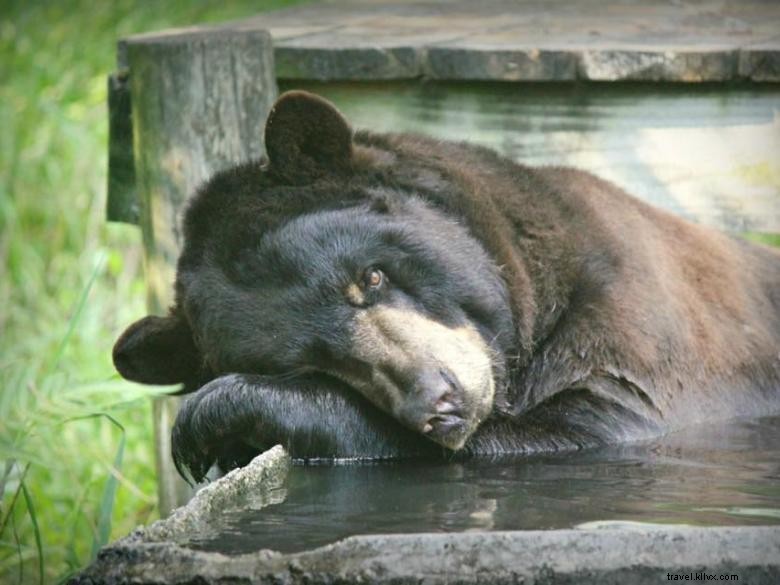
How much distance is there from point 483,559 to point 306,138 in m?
1.98

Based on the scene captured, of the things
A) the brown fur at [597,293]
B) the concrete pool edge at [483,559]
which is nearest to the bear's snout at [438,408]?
the brown fur at [597,293]

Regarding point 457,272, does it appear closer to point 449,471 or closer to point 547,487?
point 449,471

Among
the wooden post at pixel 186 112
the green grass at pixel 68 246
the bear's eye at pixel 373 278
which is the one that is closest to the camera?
the bear's eye at pixel 373 278

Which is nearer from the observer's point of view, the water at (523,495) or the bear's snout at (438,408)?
the water at (523,495)

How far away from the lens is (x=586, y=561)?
225 cm

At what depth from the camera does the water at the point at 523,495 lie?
2699 millimetres

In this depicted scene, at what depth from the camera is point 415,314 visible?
3816 millimetres

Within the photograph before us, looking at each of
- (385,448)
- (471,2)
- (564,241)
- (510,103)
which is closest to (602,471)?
(385,448)

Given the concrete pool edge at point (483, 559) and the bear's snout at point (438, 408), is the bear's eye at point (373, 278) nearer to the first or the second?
the bear's snout at point (438, 408)

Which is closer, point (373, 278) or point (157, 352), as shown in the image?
point (373, 278)

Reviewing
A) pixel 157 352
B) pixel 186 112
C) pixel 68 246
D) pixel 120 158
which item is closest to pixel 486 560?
pixel 157 352

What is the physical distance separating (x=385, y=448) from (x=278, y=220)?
28.5 inches

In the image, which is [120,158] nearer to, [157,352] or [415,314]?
[157,352]

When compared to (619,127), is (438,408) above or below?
below
